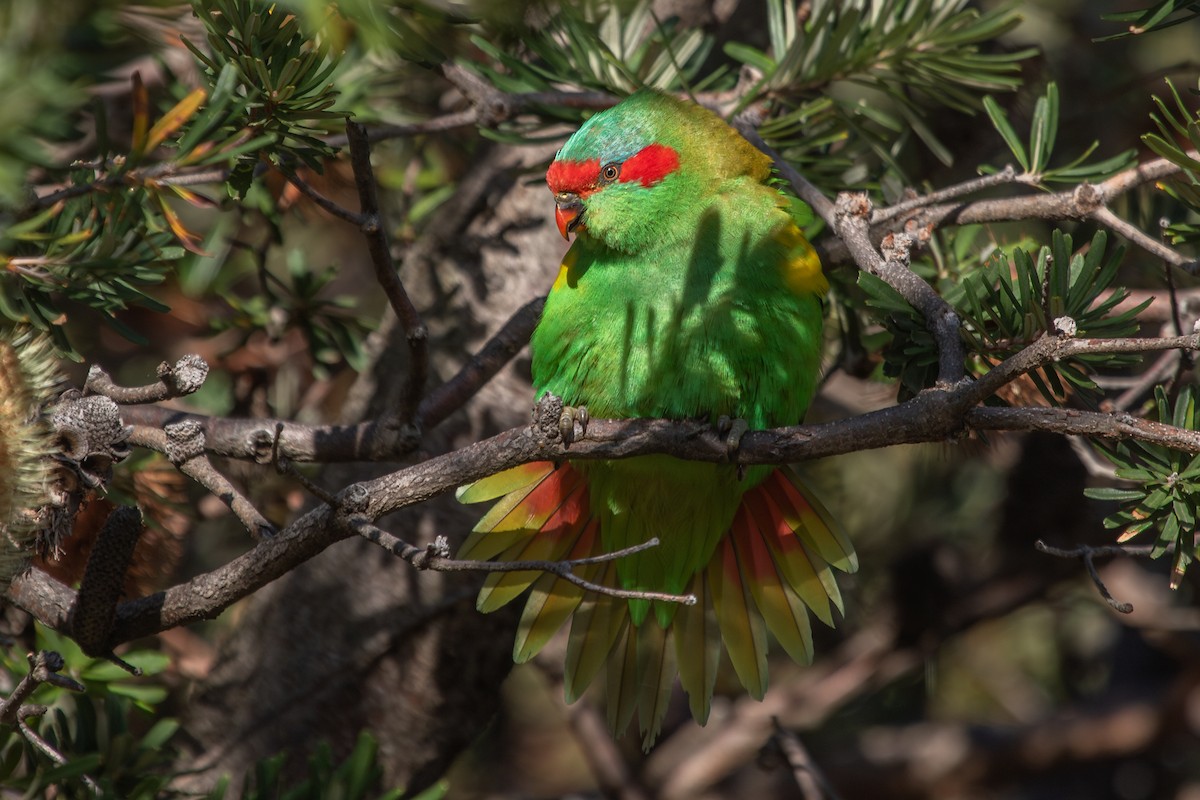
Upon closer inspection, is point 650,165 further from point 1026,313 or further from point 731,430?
point 1026,313

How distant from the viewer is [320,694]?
2.31 metres

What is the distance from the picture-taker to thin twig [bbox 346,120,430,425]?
1.43 metres

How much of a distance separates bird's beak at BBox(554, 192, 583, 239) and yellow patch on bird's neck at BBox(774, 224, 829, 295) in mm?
396

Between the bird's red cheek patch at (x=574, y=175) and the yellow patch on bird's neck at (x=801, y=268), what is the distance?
381 mm

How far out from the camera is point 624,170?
84.4 inches

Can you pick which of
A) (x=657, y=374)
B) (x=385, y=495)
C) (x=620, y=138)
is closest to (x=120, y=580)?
(x=385, y=495)

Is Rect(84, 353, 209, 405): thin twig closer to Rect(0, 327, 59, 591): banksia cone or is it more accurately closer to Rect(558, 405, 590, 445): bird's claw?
Rect(0, 327, 59, 591): banksia cone

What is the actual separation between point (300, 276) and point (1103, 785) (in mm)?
2592

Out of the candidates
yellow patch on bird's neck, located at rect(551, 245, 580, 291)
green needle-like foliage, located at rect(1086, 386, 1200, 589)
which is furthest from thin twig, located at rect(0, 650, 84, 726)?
green needle-like foliage, located at rect(1086, 386, 1200, 589)

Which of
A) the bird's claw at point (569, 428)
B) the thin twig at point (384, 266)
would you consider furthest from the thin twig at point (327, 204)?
the bird's claw at point (569, 428)

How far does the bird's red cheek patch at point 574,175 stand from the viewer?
2.08m

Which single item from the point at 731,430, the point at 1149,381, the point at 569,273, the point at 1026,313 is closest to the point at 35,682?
the point at 731,430

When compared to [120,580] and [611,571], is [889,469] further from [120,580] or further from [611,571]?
[120,580]

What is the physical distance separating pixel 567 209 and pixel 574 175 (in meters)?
0.07
